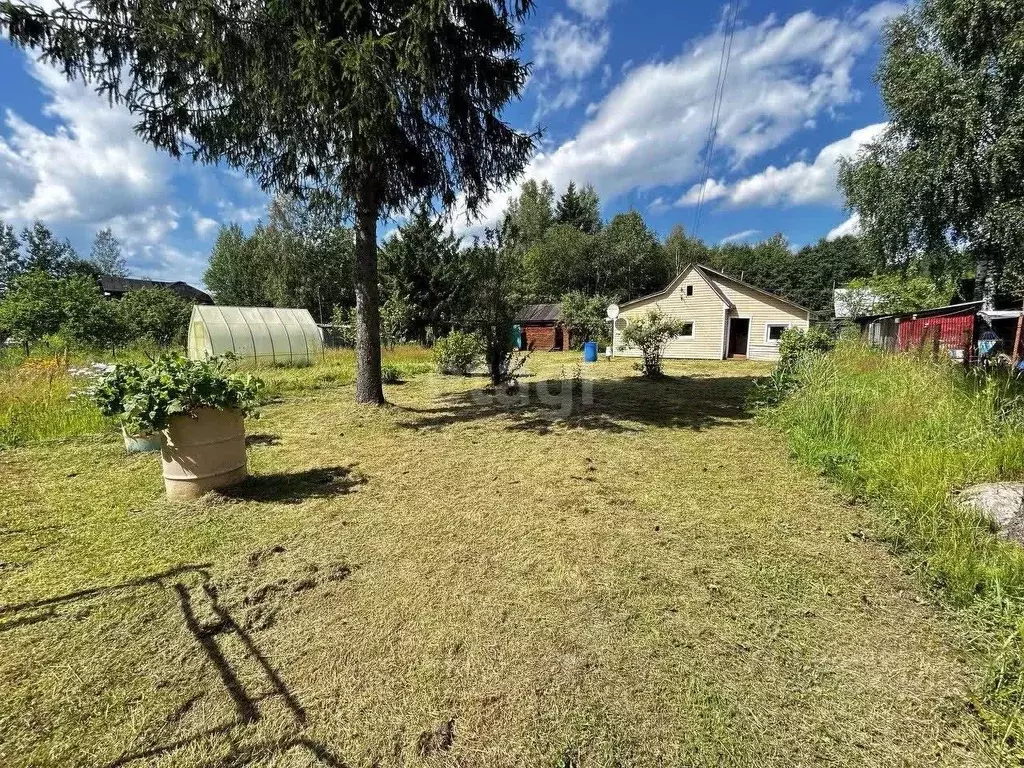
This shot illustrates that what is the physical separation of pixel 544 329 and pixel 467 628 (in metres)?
27.2

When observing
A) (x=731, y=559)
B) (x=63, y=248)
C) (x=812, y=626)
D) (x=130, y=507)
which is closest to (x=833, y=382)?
(x=731, y=559)

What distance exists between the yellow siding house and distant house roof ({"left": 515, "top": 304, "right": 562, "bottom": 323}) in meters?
7.01

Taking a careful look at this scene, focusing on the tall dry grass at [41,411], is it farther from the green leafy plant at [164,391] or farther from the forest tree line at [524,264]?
the forest tree line at [524,264]

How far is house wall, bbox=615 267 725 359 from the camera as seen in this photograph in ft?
A: 68.4

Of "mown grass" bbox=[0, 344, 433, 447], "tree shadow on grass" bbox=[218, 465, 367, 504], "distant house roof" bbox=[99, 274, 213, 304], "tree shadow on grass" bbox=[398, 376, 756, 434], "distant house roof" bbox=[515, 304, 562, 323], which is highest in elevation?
"distant house roof" bbox=[99, 274, 213, 304]

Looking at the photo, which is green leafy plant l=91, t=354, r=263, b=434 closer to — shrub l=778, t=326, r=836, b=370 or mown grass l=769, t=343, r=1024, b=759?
mown grass l=769, t=343, r=1024, b=759

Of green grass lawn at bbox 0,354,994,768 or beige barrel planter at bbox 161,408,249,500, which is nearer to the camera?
green grass lawn at bbox 0,354,994,768

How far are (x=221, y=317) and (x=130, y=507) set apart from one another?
13.5 meters

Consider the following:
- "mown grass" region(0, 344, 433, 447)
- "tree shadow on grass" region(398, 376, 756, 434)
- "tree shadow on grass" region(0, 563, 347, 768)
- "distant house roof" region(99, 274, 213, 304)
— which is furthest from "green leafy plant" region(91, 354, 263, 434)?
"distant house roof" region(99, 274, 213, 304)

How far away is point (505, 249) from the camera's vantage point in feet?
32.1

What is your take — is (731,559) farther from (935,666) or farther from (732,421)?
(732,421)

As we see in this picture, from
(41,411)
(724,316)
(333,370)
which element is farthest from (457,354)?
(724,316)

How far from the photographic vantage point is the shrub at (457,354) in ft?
43.2

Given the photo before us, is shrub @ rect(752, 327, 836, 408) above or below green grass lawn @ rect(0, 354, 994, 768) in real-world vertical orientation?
above
